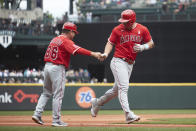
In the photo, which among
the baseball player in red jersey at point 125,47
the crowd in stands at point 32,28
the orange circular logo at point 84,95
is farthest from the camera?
the crowd in stands at point 32,28

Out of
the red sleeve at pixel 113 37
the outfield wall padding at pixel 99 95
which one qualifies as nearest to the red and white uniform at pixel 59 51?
the red sleeve at pixel 113 37

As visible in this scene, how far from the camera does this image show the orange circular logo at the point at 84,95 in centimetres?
1819

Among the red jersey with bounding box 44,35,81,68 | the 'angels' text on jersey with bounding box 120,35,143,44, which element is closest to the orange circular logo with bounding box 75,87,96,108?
the 'angels' text on jersey with bounding box 120,35,143,44

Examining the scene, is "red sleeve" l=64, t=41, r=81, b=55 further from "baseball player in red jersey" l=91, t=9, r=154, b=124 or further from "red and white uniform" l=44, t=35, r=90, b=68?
"baseball player in red jersey" l=91, t=9, r=154, b=124

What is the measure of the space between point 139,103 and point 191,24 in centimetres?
883

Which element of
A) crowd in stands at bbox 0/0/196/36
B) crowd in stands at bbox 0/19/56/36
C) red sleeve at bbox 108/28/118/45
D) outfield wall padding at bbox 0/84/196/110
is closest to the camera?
red sleeve at bbox 108/28/118/45

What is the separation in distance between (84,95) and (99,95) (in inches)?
24.3

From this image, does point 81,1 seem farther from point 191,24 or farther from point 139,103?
point 139,103

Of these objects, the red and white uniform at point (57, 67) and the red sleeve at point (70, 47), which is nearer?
the red sleeve at point (70, 47)

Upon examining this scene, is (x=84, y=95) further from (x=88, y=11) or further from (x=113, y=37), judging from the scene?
(x=88, y=11)

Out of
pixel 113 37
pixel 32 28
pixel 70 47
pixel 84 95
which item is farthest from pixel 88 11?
pixel 70 47

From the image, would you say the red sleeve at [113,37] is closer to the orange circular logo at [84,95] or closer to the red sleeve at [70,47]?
the red sleeve at [70,47]

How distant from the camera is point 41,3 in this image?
35531 mm

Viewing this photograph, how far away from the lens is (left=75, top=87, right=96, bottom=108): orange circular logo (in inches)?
716
